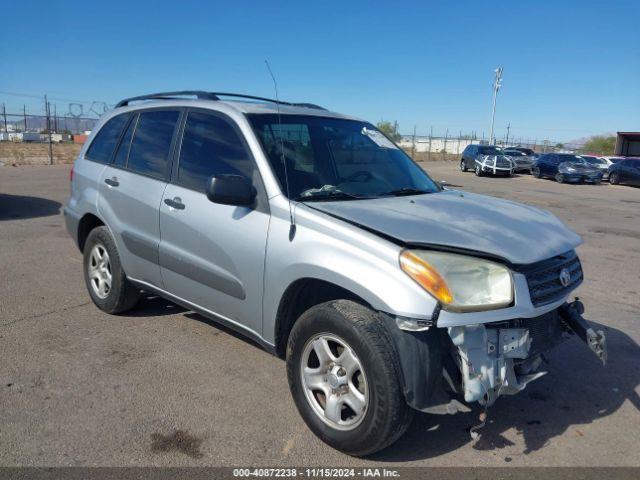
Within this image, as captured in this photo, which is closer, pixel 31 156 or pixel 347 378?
pixel 347 378

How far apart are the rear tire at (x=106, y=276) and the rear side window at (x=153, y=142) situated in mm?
721

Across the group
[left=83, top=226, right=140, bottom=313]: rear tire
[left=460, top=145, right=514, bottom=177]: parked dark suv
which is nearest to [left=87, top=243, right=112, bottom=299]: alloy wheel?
[left=83, top=226, right=140, bottom=313]: rear tire

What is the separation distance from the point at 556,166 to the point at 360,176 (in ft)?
87.4

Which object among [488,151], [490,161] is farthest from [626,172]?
[488,151]

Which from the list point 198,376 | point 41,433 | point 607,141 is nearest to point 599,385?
point 198,376

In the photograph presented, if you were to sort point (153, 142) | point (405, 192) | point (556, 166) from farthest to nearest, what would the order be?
point (556, 166)
point (153, 142)
point (405, 192)

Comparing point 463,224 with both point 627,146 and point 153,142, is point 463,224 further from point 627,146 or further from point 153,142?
point 627,146

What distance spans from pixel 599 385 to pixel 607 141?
75681 millimetres

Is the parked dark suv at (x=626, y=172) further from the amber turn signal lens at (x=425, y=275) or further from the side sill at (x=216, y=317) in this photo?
the amber turn signal lens at (x=425, y=275)

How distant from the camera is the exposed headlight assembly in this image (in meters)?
2.68

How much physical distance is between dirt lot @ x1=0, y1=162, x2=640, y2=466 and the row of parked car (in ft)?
76.0

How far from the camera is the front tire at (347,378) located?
9.03 feet

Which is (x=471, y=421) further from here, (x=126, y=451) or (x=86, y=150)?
(x=86, y=150)

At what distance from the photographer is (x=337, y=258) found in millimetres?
2943
